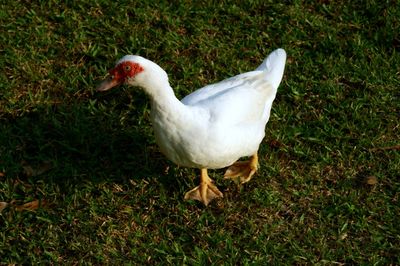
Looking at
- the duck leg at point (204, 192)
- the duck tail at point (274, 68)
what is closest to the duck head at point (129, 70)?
the duck leg at point (204, 192)

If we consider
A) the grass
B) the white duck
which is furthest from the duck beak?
the grass

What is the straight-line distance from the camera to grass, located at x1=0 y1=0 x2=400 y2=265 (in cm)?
404

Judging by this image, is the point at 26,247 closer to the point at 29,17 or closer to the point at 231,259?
the point at 231,259

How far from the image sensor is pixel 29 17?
5512mm

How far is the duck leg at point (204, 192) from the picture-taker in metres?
4.23

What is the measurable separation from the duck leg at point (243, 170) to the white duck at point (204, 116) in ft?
0.57

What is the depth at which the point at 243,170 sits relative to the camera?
175 inches

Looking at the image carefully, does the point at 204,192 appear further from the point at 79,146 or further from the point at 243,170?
the point at 79,146

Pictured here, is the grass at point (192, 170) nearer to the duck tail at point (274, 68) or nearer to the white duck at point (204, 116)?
the white duck at point (204, 116)

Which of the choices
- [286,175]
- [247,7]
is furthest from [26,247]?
[247,7]

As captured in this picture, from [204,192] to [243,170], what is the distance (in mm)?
357

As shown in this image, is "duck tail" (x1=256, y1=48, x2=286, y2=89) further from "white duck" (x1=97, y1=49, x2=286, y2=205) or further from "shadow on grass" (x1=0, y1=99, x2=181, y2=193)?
"shadow on grass" (x1=0, y1=99, x2=181, y2=193)

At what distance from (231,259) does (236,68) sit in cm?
184

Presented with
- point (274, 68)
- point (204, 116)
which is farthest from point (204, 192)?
point (274, 68)
